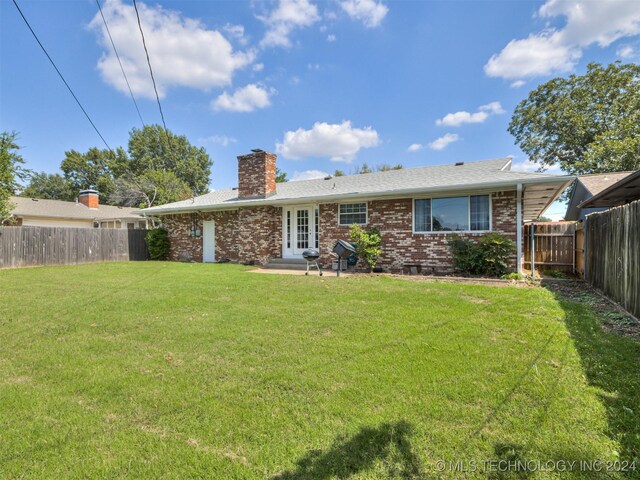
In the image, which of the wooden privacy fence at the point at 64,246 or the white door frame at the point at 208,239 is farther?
the white door frame at the point at 208,239

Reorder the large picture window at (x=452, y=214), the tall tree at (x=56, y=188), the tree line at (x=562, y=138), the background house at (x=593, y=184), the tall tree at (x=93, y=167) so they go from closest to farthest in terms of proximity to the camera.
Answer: the large picture window at (x=452, y=214), the background house at (x=593, y=184), the tree line at (x=562, y=138), the tall tree at (x=93, y=167), the tall tree at (x=56, y=188)

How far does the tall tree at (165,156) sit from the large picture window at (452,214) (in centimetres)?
3909

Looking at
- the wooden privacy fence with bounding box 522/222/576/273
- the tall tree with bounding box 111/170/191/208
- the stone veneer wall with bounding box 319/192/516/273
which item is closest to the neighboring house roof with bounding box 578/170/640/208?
the wooden privacy fence with bounding box 522/222/576/273

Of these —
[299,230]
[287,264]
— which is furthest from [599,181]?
[287,264]

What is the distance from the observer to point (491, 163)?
1220 centimetres

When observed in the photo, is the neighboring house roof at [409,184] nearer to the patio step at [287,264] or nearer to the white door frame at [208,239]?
the white door frame at [208,239]

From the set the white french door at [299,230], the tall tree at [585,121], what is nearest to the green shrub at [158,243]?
the white french door at [299,230]

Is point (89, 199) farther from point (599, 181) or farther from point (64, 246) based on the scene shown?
point (599, 181)

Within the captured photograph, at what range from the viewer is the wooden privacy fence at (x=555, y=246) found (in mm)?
11602

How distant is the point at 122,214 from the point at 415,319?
31.4 meters

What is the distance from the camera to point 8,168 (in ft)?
51.2

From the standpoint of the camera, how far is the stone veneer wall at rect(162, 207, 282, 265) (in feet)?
45.8

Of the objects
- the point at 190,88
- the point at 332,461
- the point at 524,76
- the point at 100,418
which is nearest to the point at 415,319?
the point at 332,461

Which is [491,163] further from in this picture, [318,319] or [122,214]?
[122,214]
